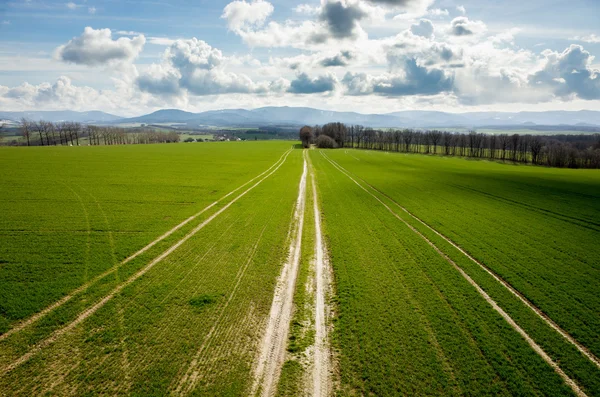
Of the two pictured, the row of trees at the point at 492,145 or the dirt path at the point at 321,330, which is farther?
the row of trees at the point at 492,145

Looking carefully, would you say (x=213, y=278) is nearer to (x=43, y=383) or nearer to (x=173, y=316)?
(x=173, y=316)

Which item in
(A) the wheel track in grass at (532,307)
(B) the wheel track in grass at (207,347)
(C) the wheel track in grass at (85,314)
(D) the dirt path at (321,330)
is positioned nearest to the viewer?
(B) the wheel track in grass at (207,347)

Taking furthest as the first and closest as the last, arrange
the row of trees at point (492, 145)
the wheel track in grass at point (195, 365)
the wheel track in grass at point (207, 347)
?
the row of trees at point (492, 145)
the wheel track in grass at point (207, 347)
the wheel track in grass at point (195, 365)

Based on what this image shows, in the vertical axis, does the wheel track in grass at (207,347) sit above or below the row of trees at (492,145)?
below

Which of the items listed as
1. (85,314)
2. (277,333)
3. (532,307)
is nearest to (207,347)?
(277,333)

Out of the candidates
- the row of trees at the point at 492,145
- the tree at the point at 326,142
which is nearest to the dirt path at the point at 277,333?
the row of trees at the point at 492,145

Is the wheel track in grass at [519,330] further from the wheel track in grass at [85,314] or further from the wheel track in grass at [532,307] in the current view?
the wheel track in grass at [85,314]

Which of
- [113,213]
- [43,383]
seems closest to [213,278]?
[43,383]
